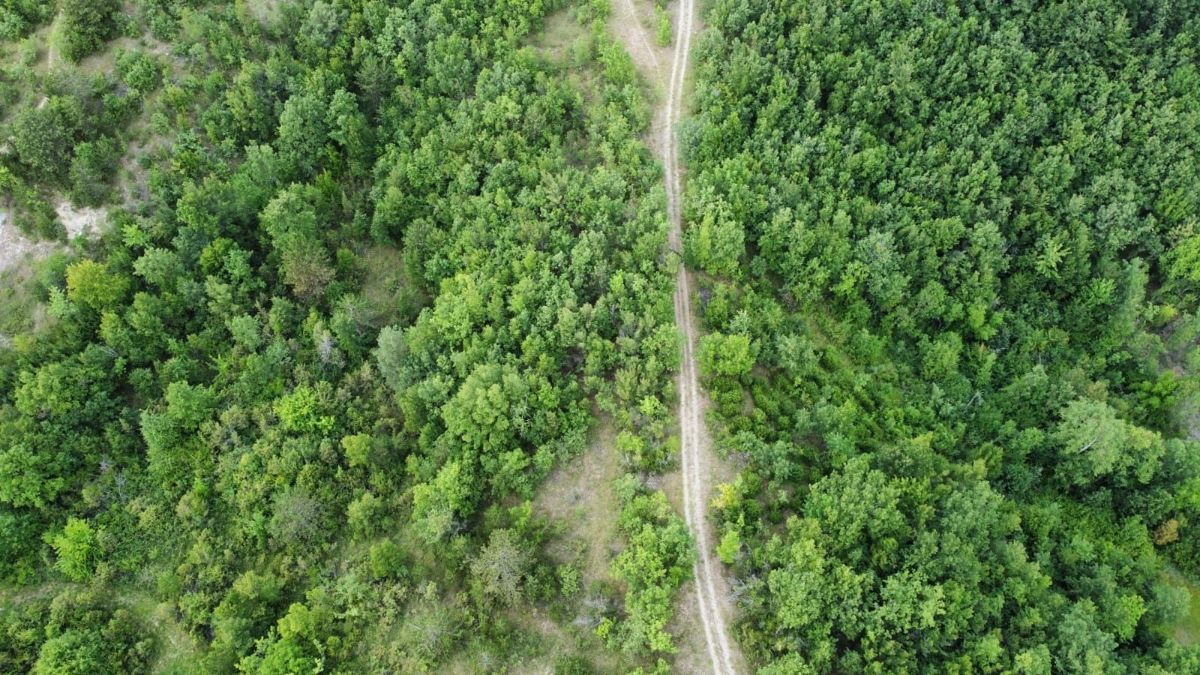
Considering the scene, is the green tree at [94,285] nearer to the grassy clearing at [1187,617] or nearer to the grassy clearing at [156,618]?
the grassy clearing at [156,618]

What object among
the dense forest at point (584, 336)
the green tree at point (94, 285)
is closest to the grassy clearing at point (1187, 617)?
the dense forest at point (584, 336)

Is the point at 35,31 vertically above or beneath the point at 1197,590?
above

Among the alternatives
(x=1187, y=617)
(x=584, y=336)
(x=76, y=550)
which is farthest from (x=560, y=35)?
(x=1187, y=617)

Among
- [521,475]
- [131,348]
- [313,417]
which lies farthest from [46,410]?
[521,475]

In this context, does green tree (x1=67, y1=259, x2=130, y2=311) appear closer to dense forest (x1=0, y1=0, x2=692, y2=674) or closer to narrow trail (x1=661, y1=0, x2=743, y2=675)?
dense forest (x1=0, y1=0, x2=692, y2=674)

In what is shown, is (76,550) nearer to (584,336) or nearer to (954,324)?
(584,336)

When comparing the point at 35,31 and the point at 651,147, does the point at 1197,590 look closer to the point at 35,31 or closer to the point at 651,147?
the point at 651,147
